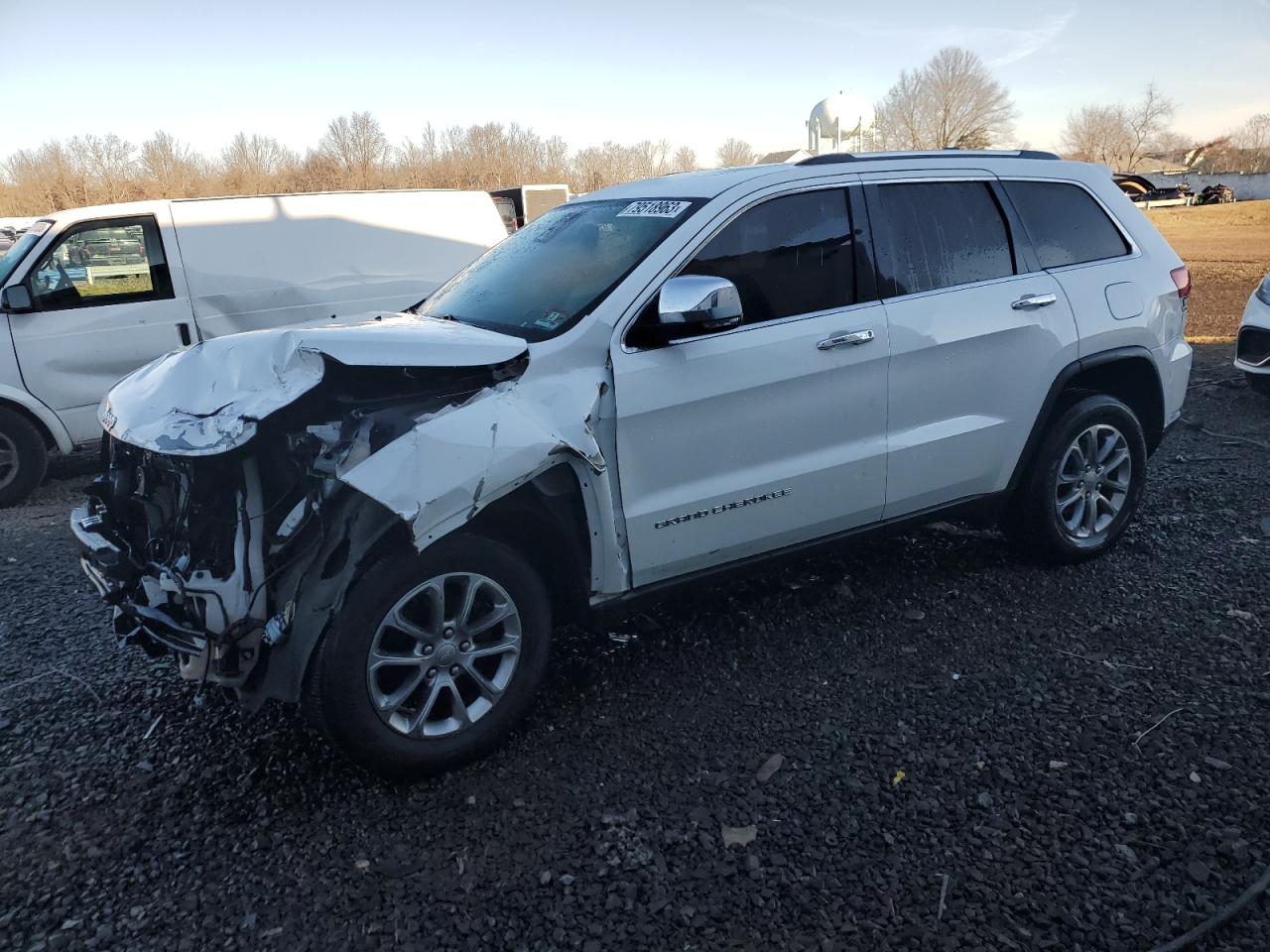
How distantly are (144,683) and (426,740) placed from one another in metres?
1.57

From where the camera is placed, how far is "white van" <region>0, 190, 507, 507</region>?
675 centimetres

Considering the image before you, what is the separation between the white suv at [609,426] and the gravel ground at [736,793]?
1.28 ft

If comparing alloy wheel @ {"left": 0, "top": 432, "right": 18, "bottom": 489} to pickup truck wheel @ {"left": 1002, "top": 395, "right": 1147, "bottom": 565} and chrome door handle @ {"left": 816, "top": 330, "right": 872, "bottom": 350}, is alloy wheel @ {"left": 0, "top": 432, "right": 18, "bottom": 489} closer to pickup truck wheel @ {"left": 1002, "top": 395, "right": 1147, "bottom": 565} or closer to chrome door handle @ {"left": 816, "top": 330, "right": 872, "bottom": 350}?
chrome door handle @ {"left": 816, "top": 330, "right": 872, "bottom": 350}

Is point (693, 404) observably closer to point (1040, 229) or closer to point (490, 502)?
point (490, 502)

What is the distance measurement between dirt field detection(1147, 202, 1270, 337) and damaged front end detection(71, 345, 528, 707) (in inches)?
414

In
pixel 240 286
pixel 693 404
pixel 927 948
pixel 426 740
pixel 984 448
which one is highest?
pixel 240 286

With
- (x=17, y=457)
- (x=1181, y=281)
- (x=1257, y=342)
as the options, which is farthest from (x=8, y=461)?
(x=1257, y=342)

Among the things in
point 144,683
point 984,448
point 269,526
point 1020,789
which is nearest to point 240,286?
point 144,683

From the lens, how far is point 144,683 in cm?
379

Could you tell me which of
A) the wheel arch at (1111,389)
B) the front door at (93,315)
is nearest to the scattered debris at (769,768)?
the wheel arch at (1111,389)

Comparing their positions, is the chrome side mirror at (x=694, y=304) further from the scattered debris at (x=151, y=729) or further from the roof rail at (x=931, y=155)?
the scattered debris at (x=151, y=729)

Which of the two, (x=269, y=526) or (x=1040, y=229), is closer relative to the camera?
(x=269, y=526)

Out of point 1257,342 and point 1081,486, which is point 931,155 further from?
point 1257,342

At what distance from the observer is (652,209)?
3707mm
